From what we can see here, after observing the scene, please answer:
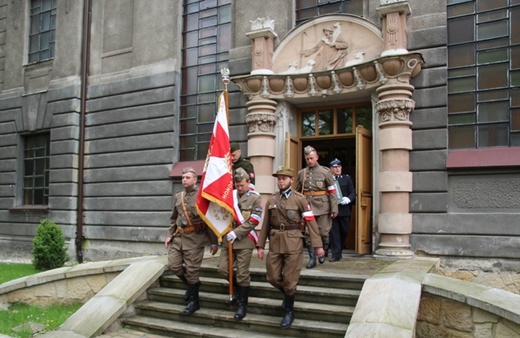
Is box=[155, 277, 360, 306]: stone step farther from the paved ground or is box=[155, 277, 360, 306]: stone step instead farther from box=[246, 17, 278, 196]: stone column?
box=[246, 17, 278, 196]: stone column

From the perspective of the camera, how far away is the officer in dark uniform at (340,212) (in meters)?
8.91

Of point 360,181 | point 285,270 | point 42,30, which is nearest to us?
point 285,270

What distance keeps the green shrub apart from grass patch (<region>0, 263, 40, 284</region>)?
12.0 inches

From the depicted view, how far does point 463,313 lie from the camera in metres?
5.90

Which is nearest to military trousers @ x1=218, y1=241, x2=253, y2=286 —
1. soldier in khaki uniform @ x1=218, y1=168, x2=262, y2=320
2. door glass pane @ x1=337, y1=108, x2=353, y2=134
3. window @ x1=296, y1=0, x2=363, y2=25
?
Answer: soldier in khaki uniform @ x1=218, y1=168, x2=262, y2=320

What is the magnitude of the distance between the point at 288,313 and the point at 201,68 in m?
8.46

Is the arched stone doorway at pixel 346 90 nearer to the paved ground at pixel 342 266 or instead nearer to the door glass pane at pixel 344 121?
the door glass pane at pixel 344 121

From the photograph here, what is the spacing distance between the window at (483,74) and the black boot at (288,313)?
519cm

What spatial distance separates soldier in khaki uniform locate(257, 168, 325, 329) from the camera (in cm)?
619

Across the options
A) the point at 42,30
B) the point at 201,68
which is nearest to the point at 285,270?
the point at 201,68

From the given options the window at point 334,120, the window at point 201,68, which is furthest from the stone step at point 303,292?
the window at point 201,68

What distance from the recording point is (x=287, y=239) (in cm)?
625

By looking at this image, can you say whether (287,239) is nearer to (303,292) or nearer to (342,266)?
(303,292)

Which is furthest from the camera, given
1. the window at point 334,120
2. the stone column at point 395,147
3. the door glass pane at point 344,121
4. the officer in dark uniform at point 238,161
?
the door glass pane at point 344,121
